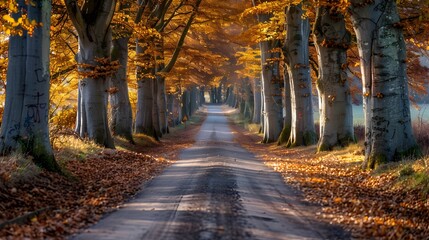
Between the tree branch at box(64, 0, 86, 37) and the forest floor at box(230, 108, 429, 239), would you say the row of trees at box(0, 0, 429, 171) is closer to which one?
the tree branch at box(64, 0, 86, 37)

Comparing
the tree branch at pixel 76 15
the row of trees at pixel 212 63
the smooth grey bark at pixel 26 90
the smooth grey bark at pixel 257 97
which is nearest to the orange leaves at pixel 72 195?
the smooth grey bark at pixel 26 90

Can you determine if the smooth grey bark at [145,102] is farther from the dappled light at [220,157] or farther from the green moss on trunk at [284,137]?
the green moss on trunk at [284,137]

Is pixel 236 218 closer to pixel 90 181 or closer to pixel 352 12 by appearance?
pixel 90 181

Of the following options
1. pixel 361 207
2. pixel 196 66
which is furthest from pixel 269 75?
pixel 361 207

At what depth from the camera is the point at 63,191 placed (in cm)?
941

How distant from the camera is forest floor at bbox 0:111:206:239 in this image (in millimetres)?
6660

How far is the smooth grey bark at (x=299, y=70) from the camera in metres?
20.9

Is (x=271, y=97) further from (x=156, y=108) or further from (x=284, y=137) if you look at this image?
(x=156, y=108)

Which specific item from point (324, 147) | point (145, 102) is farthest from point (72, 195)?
point (145, 102)

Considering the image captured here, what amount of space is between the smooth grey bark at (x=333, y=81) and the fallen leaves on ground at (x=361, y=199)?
2594mm

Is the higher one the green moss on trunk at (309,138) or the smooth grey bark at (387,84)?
the smooth grey bark at (387,84)

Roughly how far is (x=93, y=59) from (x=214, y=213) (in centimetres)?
980

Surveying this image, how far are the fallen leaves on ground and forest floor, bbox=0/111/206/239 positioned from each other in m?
3.71

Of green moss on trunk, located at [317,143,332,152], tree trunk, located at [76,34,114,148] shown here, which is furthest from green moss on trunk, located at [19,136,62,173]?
green moss on trunk, located at [317,143,332,152]
